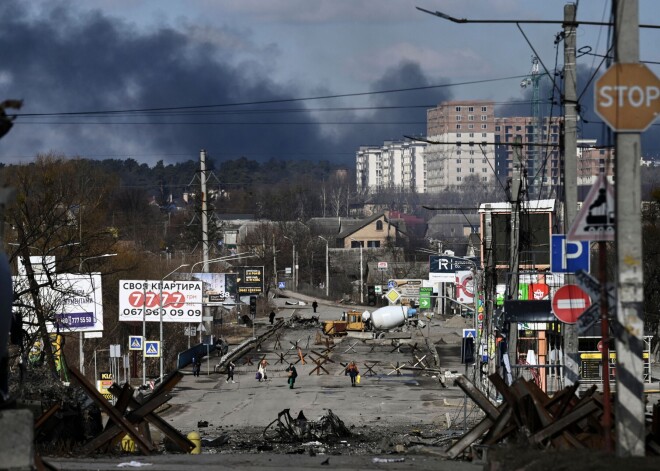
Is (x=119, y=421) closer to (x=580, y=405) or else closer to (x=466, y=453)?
(x=466, y=453)

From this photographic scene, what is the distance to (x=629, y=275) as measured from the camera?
43.4 ft

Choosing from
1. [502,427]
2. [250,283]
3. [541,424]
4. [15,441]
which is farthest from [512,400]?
[250,283]

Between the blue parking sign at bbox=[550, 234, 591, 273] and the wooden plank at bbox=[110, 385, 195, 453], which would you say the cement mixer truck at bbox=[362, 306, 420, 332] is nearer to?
the blue parking sign at bbox=[550, 234, 591, 273]

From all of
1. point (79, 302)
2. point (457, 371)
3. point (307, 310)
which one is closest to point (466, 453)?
point (79, 302)

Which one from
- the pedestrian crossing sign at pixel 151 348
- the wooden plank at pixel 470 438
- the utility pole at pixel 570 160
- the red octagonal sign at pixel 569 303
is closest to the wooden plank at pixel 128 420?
the wooden plank at pixel 470 438

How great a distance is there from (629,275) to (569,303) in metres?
8.47

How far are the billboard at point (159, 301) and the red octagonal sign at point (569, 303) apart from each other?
139 ft

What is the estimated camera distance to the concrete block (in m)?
10.9

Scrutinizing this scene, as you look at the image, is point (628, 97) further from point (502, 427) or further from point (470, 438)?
point (470, 438)

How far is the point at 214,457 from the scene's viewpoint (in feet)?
61.8

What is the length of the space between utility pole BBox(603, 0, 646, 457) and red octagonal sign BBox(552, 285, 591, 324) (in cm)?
826

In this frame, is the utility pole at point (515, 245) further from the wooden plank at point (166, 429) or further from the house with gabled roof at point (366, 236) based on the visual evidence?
the house with gabled roof at point (366, 236)

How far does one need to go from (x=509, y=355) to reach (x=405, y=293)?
5563 cm

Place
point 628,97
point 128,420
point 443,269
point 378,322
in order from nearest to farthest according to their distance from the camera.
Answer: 1. point 628,97
2. point 128,420
3. point 443,269
4. point 378,322
